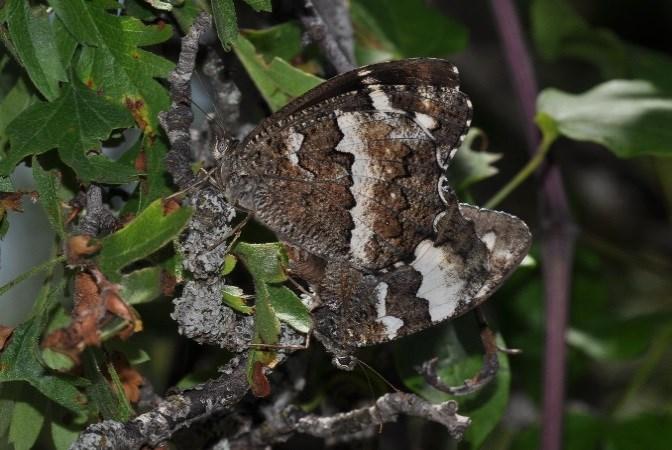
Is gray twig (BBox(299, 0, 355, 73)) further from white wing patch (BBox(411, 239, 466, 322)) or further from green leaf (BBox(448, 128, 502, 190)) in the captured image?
white wing patch (BBox(411, 239, 466, 322))

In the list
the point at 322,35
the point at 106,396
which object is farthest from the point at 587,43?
the point at 106,396

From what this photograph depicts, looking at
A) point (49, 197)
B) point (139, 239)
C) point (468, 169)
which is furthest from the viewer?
point (468, 169)

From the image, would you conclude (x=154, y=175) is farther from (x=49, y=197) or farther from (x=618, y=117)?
(x=618, y=117)

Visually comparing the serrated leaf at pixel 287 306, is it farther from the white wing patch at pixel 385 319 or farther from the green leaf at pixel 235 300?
the white wing patch at pixel 385 319

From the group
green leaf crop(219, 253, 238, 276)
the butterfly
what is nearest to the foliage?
green leaf crop(219, 253, 238, 276)

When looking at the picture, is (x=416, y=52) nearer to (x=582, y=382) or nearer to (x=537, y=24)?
(x=537, y=24)

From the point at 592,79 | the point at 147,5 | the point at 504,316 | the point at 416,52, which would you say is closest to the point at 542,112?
the point at 416,52
